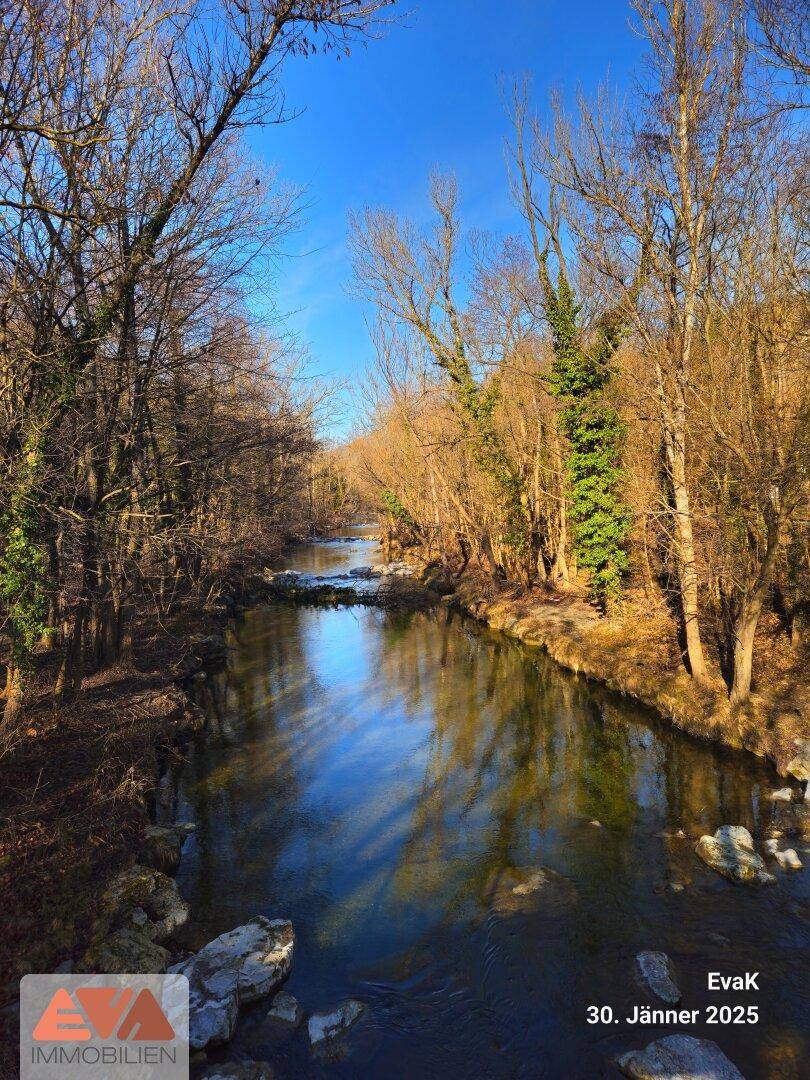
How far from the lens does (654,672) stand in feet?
40.0

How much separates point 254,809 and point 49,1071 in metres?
4.41

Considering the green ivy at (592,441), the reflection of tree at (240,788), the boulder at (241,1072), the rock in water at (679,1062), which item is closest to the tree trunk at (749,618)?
the green ivy at (592,441)

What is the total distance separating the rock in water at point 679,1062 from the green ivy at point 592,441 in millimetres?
11882

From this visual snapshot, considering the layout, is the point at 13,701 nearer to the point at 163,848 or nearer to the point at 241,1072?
the point at 163,848

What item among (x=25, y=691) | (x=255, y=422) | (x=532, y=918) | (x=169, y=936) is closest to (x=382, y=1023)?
(x=532, y=918)

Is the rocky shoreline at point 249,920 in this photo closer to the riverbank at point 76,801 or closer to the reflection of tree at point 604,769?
the riverbank at point 76,801

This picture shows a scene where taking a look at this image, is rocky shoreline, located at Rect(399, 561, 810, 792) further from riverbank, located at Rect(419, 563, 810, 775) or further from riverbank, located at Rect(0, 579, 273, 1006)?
riverbank, located at Rect(0, 579, 273, 1006)

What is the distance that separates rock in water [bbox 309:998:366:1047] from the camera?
4.83 metres

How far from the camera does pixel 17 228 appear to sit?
7477 mm

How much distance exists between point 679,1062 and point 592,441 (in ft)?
45.6

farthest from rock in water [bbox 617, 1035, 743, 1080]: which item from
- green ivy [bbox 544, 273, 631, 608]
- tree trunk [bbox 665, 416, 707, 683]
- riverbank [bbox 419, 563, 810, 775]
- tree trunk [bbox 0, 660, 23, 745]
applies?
green ivy [bbox 544, 273, 631, 608]

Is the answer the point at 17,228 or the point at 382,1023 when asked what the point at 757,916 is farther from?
the point at 17,228

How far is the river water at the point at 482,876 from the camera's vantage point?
4.81 metres

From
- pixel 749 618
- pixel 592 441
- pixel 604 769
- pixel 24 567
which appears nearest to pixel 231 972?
pixel 24 567
